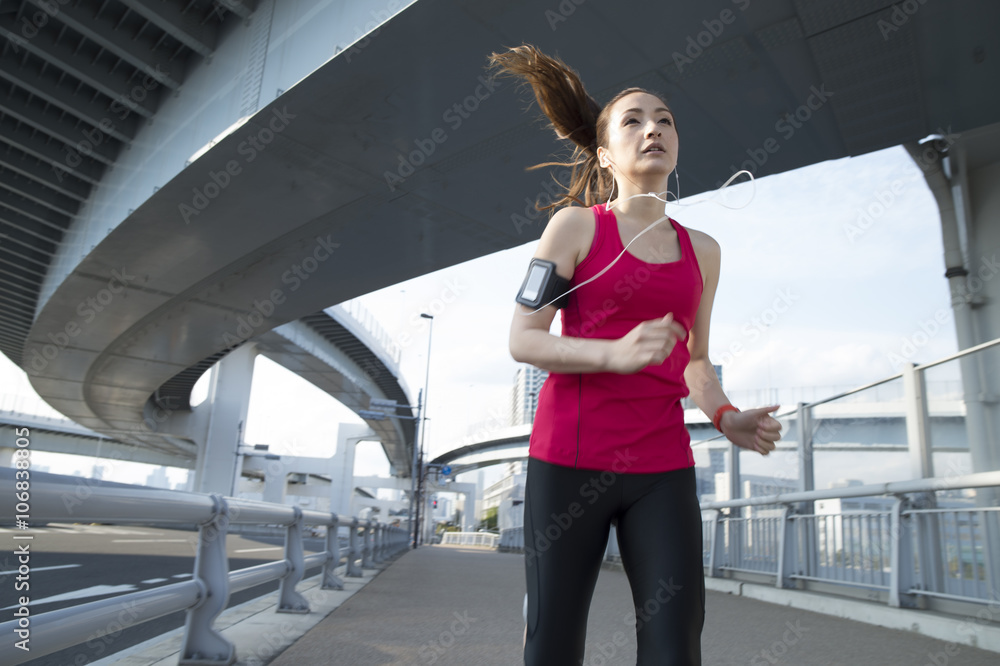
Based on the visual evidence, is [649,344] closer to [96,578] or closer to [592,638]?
[592,638]

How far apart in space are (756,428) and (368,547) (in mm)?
9731

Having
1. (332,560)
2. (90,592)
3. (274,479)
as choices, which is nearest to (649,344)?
(332,560)

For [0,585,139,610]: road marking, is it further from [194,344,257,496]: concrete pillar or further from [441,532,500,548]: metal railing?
[441,532,500,548]: metal railing

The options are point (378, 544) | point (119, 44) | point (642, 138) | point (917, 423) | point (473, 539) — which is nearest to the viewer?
point (642, 138)

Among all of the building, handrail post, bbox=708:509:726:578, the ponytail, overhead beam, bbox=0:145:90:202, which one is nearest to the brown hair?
the ponytail

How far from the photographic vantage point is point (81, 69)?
350 inches

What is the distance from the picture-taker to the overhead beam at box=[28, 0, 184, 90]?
7.89 meters

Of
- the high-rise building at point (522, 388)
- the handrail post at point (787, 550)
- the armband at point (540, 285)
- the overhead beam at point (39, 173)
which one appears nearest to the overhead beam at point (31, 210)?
the overhead beam at point (39, 173)

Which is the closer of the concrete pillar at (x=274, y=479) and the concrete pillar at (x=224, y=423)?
the concrete pillar at (x=224, y=423)

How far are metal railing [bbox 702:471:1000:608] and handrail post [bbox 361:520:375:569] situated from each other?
16.9 feet

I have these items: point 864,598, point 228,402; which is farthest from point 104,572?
point 228,402

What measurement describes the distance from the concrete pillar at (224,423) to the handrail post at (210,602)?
35602 millimetres

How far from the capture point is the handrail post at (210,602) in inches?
133

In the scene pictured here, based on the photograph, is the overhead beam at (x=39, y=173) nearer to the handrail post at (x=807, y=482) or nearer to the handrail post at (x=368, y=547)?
the handrail post at (x=368, y=547)
